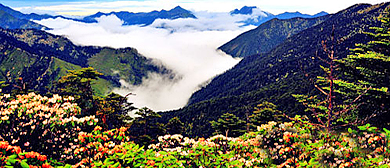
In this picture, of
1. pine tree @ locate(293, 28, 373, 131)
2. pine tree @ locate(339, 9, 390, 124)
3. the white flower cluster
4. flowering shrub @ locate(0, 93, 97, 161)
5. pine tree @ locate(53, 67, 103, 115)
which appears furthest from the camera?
pine tree @ locate(53, 67, 103, 115)

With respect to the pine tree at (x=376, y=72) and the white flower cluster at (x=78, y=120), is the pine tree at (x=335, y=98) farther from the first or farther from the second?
Answer: the white flower cluster at (x=78, y=120)

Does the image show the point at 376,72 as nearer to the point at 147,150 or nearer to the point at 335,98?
the point at 335,98

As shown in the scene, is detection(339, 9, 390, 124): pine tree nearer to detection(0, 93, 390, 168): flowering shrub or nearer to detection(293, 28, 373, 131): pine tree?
detection(293, 28, 373, 131): pine tree

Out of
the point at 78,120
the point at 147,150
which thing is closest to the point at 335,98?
the point at 147,150

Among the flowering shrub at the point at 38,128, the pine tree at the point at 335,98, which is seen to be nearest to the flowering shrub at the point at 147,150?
the flowering shrub at the point at 38,128

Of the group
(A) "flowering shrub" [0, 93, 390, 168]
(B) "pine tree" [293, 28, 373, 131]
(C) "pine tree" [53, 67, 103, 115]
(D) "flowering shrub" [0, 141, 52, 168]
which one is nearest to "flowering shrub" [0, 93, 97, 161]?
(A) "flowering shrub" [0, 93, 390, 168]

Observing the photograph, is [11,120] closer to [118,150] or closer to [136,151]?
[118,150]

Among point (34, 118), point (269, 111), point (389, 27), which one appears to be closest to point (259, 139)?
point (34, 118)

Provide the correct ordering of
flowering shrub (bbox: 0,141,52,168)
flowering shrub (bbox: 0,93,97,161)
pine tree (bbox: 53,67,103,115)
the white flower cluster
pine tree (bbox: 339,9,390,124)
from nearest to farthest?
flowering shrub (bbox: 0,141,52,168) → flowering shrub (bbox: 0,93,97,161) → the white flower cluster → pine tree (bbox: 339,9,390,124) → pine tree (bbox: 53,67,103,115)

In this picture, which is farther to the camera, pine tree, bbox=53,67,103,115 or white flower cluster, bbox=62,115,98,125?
pine tree, bbox=53,67,103,115

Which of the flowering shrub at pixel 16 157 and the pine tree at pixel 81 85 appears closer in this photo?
the flowering shrub at pixel 16 157

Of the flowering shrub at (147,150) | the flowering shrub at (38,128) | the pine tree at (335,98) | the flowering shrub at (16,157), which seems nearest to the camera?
the flowering shrub at (16,157)
